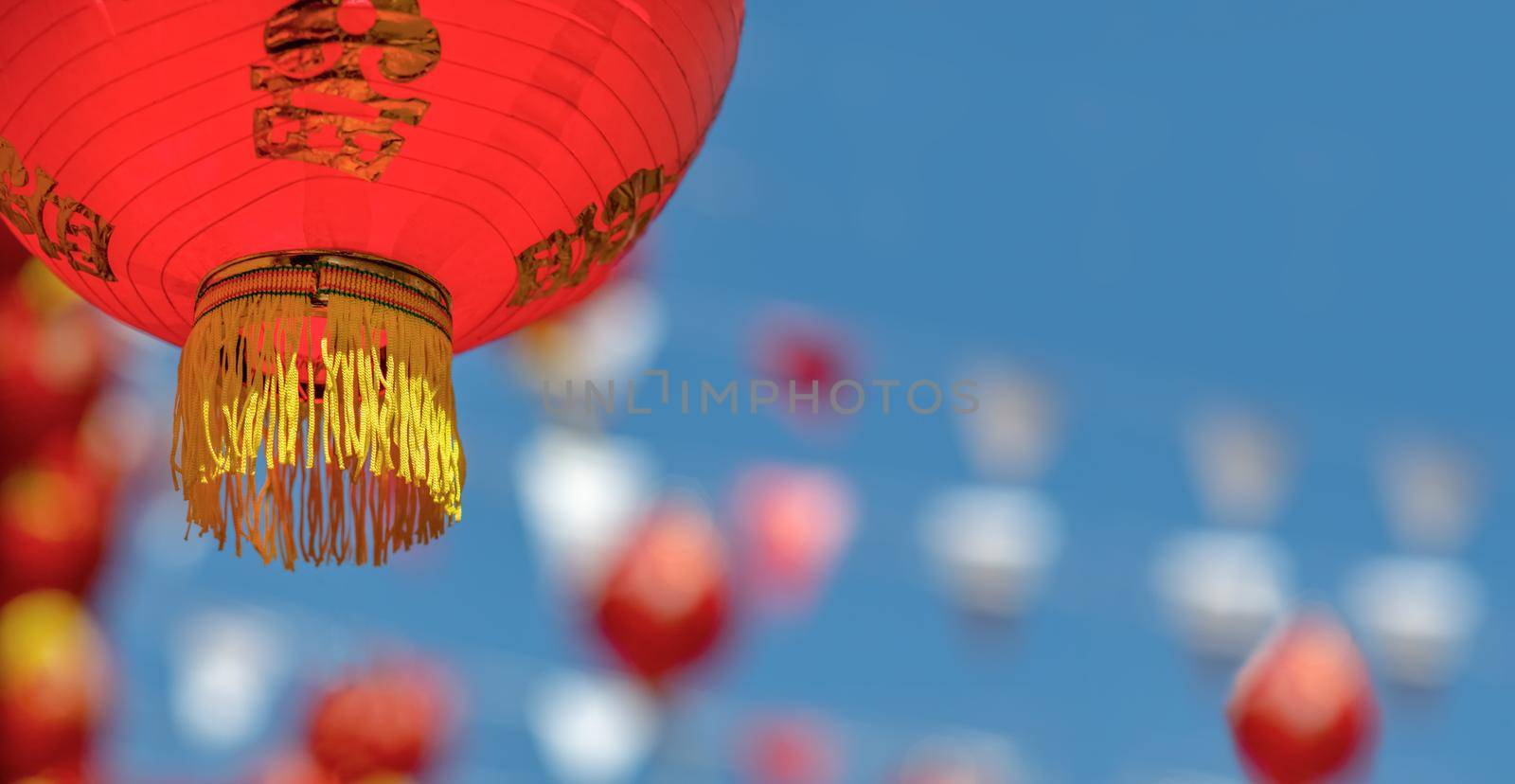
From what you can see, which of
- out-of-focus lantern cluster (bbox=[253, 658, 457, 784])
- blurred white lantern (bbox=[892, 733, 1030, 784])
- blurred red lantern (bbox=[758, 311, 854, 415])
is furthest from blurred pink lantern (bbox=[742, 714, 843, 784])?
blurred red lantern (bbox=[758, 311, 854, 415])

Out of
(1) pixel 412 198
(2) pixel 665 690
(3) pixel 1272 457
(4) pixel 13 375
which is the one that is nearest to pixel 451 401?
(1) pixel 412 198

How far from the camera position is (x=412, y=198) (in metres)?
1.04

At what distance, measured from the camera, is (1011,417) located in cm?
353

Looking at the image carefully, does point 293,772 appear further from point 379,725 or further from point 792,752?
point 792,752

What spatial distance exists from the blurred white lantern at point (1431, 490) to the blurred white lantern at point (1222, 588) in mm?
346

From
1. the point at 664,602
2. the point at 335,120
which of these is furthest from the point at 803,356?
the point at 335,120

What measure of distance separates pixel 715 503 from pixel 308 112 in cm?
258

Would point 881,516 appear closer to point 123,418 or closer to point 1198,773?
point 1198,773

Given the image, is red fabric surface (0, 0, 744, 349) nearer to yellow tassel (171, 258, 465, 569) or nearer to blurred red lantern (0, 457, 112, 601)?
yellow tassel (171, 258, 465, 569)

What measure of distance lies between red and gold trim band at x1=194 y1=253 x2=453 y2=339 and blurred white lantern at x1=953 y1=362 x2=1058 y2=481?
2.50 meters

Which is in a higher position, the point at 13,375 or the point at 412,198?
the point at 13,375

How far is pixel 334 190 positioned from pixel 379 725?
2.54m

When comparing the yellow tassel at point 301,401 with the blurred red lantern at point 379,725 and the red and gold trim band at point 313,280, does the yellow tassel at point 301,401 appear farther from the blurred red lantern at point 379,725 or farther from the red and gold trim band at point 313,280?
the blurred red lantern at point 379,725

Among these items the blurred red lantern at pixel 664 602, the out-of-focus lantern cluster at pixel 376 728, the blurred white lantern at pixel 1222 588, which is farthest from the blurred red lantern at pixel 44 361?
the blurred white lantern at pixel 1222 588
